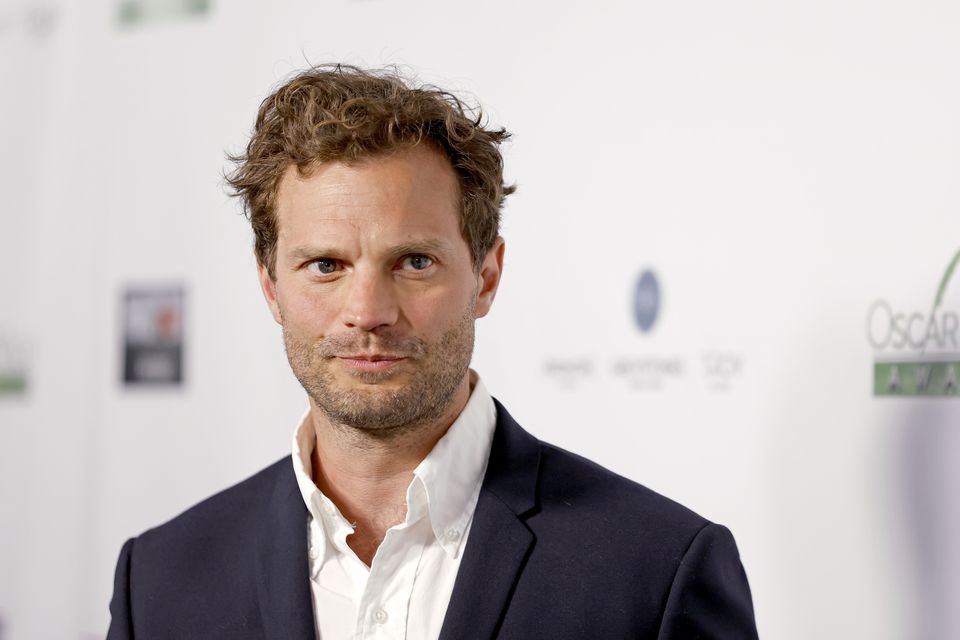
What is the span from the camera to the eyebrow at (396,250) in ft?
5.54

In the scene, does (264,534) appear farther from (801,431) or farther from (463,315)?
(801,431)

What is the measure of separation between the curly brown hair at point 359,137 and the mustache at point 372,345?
0.21 m

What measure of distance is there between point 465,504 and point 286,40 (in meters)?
1.47

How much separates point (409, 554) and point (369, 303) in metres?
0.37

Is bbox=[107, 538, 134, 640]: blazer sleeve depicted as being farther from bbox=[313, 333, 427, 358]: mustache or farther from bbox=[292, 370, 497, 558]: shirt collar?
bbox=[313, 333, 427, 358]: mustache

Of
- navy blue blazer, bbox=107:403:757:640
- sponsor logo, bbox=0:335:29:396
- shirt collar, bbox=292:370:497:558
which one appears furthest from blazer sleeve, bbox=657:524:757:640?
sponsor logo, bbox=0:335:29:396

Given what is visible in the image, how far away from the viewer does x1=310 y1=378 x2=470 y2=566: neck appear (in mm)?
1740

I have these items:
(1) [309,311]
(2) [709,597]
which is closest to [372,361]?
(1) [309,311]

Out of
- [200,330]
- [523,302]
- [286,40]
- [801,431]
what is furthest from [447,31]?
[801,431]

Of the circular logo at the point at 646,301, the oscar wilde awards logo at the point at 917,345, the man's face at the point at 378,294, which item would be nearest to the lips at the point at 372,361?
the man's face at the point at 378,294

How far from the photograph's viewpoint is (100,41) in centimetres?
304

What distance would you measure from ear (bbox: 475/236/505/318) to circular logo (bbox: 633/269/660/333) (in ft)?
1.44

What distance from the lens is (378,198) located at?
5.57 feet

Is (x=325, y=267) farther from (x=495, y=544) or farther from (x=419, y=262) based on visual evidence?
(x=495, y=544)
